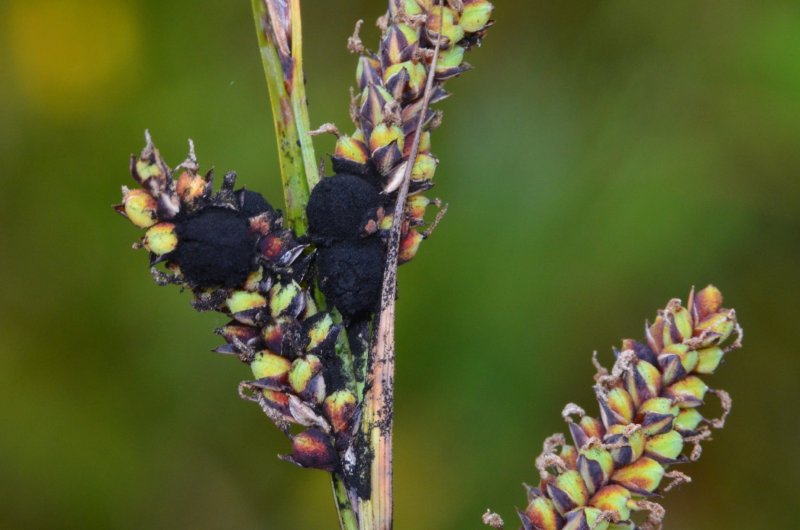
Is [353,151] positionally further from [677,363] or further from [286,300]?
[677,363]

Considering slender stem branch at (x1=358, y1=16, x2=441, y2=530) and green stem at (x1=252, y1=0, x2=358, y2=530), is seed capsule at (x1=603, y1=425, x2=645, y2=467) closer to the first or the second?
slender stem branch at (x1=358, y1=16, x2=441, y2=530)

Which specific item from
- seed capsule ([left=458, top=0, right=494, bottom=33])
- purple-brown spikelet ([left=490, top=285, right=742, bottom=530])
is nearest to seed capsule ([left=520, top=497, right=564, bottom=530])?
purple-brown spikelet ([left=490, top=285, right=742, bottom=530])

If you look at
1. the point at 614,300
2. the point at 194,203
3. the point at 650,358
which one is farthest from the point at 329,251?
the point at 614,300

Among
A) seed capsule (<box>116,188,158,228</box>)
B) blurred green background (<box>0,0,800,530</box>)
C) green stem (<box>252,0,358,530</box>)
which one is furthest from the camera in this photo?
blurred green background (<box>0,0,800,530</box>)

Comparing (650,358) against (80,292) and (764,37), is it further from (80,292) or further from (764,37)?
(80,292)

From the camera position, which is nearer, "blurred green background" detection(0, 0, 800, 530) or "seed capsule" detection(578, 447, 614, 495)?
"seed capsule" detection(578, 447, 614, 495)

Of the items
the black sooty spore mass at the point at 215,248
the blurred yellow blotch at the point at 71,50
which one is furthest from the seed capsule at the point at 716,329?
the blurred yellow blotch at the point at 71,50

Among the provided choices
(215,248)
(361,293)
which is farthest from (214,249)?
(361,293)

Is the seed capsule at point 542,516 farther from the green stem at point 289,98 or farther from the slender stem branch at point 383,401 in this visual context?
the green stem at point 289,98
